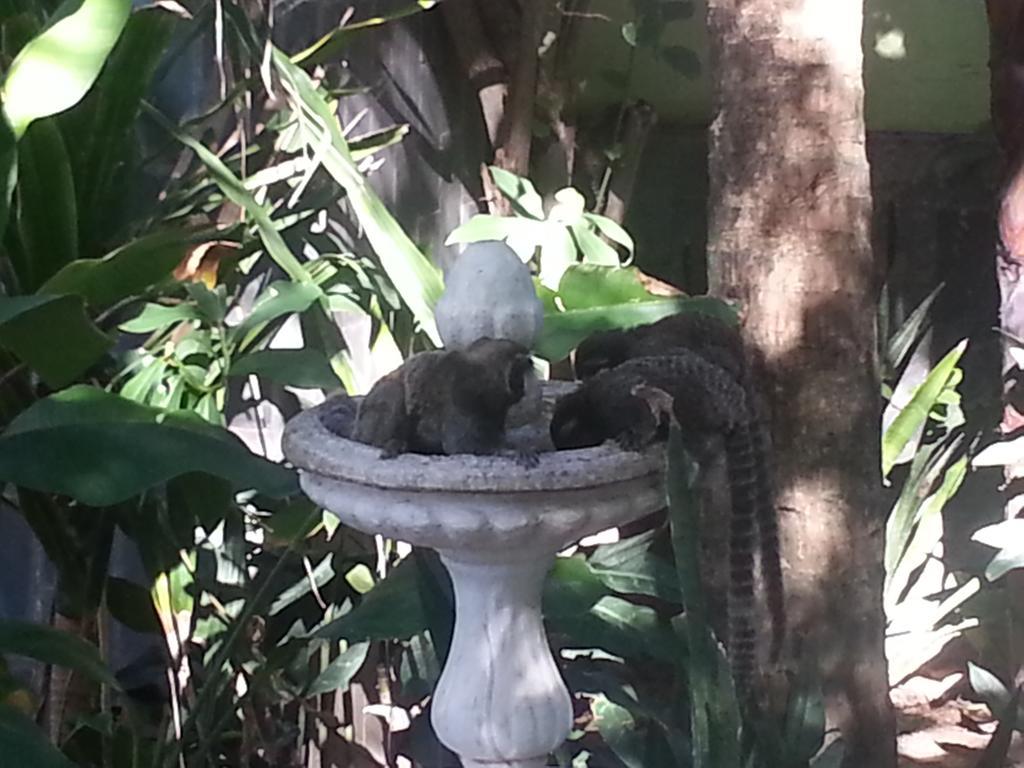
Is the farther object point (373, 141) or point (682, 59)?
point (682, 59)

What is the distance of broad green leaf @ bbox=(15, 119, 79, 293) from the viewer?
1.17m

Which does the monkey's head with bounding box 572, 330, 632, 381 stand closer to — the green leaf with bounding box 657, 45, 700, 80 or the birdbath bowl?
the birdbath bowl

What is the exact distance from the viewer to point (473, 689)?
0.89 m

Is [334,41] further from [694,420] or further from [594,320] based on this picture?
[694,420]

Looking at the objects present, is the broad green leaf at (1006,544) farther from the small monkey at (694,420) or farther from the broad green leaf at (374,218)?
the broad green leaf at (374,218)

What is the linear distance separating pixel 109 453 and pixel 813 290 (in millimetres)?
683

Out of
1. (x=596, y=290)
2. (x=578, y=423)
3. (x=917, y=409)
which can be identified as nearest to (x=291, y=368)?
(x=596, y=290)

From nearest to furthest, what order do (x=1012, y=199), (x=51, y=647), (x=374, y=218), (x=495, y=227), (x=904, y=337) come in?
(x=51, y=647), (x=374, y=218), (x=495, y=227), (x=1012, y=199), (x=904, y=337)

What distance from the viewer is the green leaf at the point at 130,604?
146cm

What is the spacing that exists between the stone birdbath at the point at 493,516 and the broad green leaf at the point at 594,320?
4 centimetres

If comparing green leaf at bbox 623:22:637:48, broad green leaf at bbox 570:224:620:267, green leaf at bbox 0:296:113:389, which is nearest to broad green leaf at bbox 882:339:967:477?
broad green leaf at bbox 570:224:620:267

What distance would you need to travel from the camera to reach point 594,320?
3.15 ft

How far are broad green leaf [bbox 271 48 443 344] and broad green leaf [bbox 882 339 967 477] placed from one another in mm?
742

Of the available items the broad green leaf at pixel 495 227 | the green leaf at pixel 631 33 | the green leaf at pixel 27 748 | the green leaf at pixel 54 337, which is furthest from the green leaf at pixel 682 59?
the green leaf at pixel 27 748
